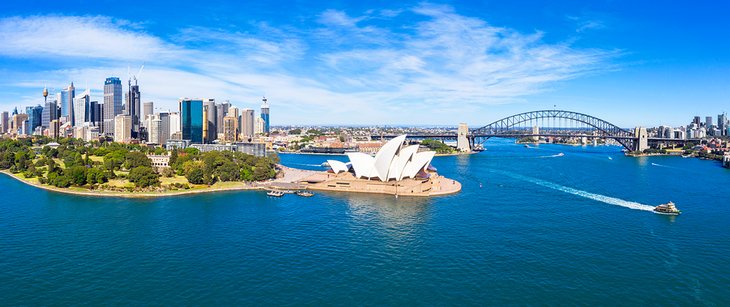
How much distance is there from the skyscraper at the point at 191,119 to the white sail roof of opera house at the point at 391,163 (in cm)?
5151

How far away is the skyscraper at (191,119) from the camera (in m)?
84.5

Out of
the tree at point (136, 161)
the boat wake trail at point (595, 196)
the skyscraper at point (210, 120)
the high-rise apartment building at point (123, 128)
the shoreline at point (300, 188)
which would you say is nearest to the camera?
the boat wake trail at point (595, 196)

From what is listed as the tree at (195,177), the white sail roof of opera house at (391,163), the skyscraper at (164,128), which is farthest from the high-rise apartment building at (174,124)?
the white sail roof of opera house at (391,163)

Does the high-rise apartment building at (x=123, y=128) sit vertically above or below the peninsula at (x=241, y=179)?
above

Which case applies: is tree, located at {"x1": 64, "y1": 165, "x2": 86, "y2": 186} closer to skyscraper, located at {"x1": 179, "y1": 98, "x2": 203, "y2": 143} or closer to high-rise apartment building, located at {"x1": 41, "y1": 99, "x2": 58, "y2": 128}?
skyscraper, located at {"x1": 179, "y1": 98, "x2": 203, "y2": 143}

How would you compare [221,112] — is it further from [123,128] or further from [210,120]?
[123,128]

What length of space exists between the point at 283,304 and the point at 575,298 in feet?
31.8

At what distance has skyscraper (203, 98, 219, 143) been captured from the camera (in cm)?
9127

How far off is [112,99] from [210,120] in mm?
37288

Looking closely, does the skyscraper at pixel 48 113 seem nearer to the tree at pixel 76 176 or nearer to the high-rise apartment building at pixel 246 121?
the high-rise apartment building at pixel 246 121

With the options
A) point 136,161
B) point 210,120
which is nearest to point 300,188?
point 136,161

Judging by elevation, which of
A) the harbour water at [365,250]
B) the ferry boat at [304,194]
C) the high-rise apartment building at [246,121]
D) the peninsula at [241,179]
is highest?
the high-rise apartment building at [246,121]

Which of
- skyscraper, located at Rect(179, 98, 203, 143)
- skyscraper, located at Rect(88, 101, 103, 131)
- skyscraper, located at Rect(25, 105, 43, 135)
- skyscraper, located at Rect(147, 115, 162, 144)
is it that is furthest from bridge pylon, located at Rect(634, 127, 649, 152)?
skyscraper, located at Rect(25, 105, 43, 135)

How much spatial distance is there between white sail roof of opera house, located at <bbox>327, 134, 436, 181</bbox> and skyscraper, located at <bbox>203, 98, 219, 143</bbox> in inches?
2185
